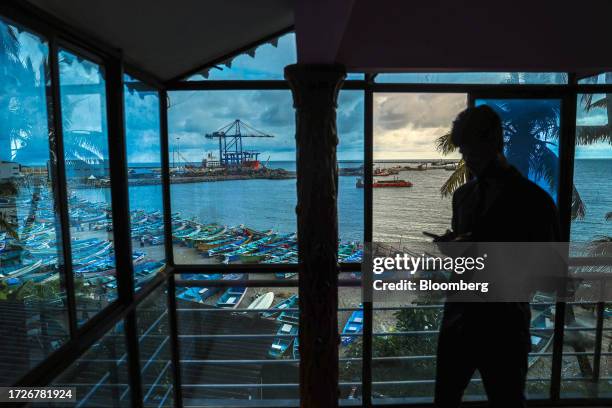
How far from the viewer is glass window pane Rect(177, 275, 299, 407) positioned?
3096mm

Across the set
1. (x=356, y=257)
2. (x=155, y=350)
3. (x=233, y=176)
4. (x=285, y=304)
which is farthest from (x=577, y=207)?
(x=155, y=350)

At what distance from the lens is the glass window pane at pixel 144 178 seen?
2.39 metres

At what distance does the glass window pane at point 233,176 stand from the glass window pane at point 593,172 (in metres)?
2.16

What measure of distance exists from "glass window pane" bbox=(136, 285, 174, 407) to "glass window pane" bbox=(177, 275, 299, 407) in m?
0.16

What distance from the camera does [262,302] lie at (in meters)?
3.07

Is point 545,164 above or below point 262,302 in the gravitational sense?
above

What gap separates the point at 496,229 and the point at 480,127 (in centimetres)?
33

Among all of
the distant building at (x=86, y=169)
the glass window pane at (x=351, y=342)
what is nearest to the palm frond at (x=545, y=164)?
the glass window pane at (x=351, y=342)

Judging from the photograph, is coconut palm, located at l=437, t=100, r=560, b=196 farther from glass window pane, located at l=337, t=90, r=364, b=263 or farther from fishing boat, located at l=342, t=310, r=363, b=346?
fishing boat, located at l=342, t=310, r=363, b=346

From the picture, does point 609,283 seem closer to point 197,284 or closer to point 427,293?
point 427,293

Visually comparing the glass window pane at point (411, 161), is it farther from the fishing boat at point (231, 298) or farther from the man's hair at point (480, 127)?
the man's hair at point (480, 127)

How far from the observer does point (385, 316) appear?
304 cm

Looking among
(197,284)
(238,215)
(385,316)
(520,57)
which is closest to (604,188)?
(520,57)

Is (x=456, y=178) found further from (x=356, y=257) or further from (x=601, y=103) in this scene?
(x=601, y=103)
